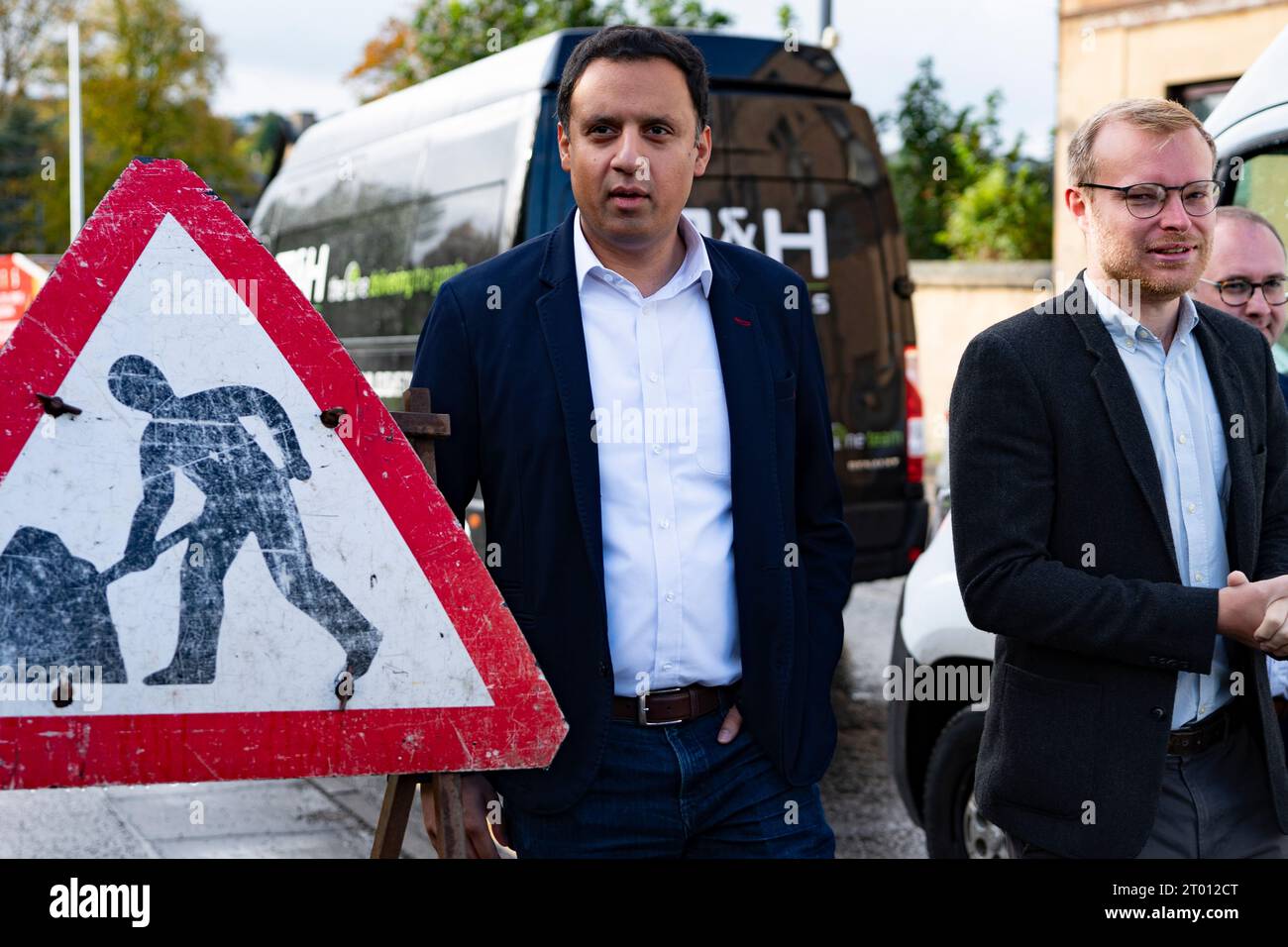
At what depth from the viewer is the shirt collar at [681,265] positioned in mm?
2719

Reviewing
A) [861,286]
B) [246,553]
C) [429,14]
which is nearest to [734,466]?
[246,553]

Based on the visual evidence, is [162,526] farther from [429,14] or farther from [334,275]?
[429,14]

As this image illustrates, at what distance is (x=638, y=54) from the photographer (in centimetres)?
264

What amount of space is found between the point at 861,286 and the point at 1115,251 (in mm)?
5432

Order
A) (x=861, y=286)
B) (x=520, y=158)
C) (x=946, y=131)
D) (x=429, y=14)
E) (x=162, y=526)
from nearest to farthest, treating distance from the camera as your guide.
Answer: (x=162, y=526) → (x=520, y=158) → (x=861, y=286) → (x=429, y=14) → (x=946, y=131)

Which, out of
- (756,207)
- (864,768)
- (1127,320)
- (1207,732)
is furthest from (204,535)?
(756,207)

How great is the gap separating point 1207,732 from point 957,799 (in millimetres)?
1642

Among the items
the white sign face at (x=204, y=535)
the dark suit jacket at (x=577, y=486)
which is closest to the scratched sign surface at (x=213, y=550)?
the white sign face at (x=204, y=535)

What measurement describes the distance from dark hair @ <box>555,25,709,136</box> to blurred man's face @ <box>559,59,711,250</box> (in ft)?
0.05

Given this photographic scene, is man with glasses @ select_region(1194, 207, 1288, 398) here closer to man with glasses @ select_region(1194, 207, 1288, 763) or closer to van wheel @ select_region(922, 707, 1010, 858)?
man with glasses @ select_region(1194, 207, 1288, 763)

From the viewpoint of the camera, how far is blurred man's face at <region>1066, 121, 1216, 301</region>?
2.71 meters

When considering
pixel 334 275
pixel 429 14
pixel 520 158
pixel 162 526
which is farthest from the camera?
pixel 429 14

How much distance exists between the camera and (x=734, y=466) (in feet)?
8.62

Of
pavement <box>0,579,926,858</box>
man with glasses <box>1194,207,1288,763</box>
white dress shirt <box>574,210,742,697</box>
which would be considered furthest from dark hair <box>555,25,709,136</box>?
pavement <box>0,579,926,858</box>
